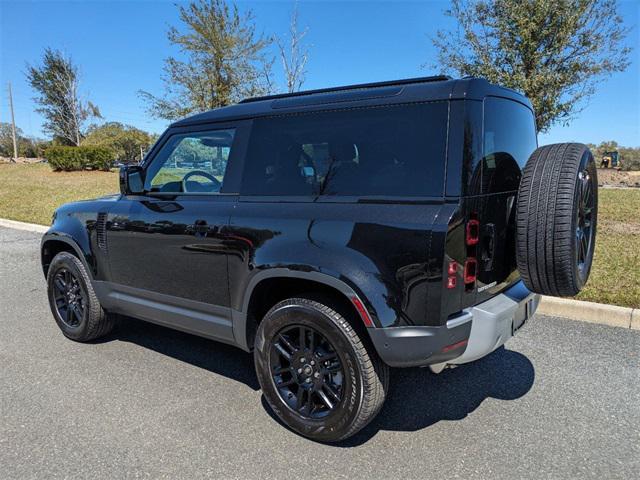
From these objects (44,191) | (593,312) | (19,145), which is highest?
(19,145)

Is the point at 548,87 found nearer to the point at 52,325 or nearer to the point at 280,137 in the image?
the point at 280,137

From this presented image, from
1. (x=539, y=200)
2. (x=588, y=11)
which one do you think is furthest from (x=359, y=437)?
(x=588, y=11)

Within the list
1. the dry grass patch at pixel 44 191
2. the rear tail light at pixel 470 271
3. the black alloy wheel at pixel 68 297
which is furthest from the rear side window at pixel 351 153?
the dry grass patch at pixel 44 191

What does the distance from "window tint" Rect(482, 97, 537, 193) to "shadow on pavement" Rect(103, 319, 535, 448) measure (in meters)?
1.44

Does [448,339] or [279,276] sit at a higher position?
[279,276]

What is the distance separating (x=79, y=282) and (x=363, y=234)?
284 centimetres

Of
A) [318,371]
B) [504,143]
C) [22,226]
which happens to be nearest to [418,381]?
[318,371]

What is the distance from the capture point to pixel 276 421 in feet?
9.54

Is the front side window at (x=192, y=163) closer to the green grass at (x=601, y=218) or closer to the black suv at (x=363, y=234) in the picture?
the black suv at (x=363, y=234)

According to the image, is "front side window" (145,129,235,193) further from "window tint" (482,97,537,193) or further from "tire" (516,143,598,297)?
"tire" (516,143,598,297)

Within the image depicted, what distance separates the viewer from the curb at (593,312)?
4.27m

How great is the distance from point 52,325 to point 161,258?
6.77 feet

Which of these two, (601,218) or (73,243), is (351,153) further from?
(601,218)

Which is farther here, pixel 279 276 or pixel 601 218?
pixel 601 218
